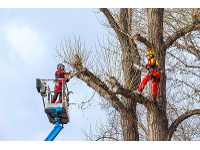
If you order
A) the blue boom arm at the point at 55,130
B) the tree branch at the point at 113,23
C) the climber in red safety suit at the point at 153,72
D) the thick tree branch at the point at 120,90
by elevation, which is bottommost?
the blue boom arm at the point at 55,130

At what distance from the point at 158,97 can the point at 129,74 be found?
150 centimetres

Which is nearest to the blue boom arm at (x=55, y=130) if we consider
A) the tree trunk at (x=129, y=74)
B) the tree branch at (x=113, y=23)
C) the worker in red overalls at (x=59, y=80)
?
the worker in red overalls at (x=59, y=80)

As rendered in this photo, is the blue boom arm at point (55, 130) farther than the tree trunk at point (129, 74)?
Yes

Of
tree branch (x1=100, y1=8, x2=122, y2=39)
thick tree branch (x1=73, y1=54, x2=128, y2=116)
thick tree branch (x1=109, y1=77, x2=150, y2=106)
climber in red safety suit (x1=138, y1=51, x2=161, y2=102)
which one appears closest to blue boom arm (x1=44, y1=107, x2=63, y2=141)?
thick tree branch (x1=73, y1=54, x2=128, y2=116)

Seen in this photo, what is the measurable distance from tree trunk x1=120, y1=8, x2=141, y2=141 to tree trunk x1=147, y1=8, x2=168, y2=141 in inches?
32.3

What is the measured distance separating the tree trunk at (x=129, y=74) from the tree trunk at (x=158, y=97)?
2.69ft

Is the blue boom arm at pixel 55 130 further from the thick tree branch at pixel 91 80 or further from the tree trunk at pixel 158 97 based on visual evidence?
the tree trunk at pixel 158 97

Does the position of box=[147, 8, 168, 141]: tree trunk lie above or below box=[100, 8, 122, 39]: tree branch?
below

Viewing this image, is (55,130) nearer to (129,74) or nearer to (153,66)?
(129,74)

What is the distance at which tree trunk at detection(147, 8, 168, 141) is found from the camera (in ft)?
27.6

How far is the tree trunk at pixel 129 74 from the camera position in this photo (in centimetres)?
962

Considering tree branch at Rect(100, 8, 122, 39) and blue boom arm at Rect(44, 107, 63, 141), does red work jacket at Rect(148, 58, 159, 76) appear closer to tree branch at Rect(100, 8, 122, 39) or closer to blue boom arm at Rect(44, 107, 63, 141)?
tree branch at Rect(100, 8, 122, 39)
